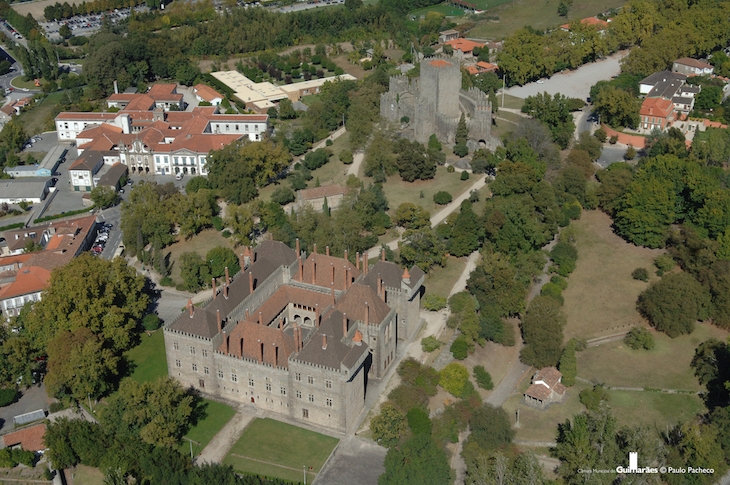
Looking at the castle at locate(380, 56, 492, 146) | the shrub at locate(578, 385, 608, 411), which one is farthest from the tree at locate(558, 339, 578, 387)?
the castle at locate(380, 56, 492, 146)

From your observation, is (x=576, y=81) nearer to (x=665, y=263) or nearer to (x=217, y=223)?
(x=665, y=263)

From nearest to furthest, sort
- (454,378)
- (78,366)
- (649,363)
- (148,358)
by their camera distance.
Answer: (78,366) → (454,378) → (148,358) → (649,363)

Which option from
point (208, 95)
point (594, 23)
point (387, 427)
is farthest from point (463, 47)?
point (387, 427)

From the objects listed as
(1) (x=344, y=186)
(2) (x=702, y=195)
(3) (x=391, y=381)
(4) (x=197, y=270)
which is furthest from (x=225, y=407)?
(2) (x=702, y=195)

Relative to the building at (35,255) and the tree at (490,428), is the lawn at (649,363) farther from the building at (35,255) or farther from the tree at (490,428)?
the building at (35,255)

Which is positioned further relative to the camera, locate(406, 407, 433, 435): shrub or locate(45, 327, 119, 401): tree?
locate(45, 327, 119, 401): tree

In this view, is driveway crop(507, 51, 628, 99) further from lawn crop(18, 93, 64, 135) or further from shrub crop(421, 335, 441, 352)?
lawn crop(18, 93, 64, 135)
